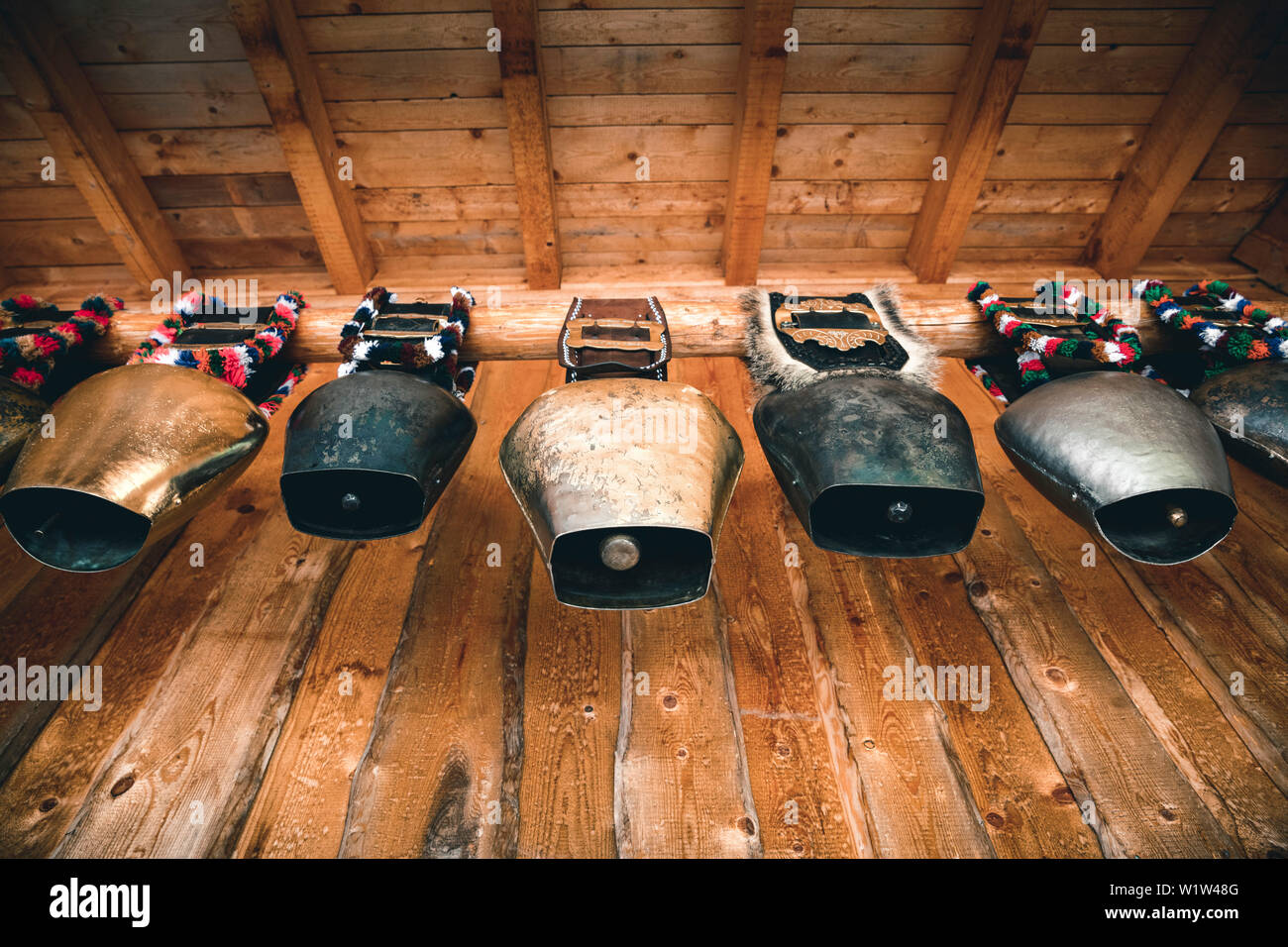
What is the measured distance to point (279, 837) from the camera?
4.57 ft

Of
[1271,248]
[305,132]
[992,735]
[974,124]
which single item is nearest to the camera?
[992,735]

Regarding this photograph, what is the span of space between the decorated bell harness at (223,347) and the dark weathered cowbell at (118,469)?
0.69 ft

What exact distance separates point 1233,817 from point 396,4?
4522 millimetres

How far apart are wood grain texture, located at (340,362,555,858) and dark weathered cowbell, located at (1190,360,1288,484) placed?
216 centimetres

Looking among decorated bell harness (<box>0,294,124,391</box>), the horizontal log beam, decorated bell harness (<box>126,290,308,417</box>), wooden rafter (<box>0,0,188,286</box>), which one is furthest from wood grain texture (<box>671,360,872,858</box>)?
wooden rafter (<box>0,0,188,286</box>)

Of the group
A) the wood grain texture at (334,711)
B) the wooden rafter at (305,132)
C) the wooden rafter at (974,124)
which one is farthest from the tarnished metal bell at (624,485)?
the wooden rafter at (974,124)

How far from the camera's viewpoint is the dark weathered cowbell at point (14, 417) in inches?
57.7

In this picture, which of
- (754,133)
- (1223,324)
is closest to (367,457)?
(1223,324)

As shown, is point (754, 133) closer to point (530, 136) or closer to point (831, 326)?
point (530, 136)

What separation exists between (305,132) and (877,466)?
3394mm

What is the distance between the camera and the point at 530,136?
10.1ft

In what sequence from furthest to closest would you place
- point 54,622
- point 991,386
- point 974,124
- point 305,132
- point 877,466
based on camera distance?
point 974,124 < point 305,132 < point 991,386 < point 54,622 < point 877,466

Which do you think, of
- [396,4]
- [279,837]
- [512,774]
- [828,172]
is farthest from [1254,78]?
[279,837]

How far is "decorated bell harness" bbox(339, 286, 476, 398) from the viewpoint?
1.72 m
